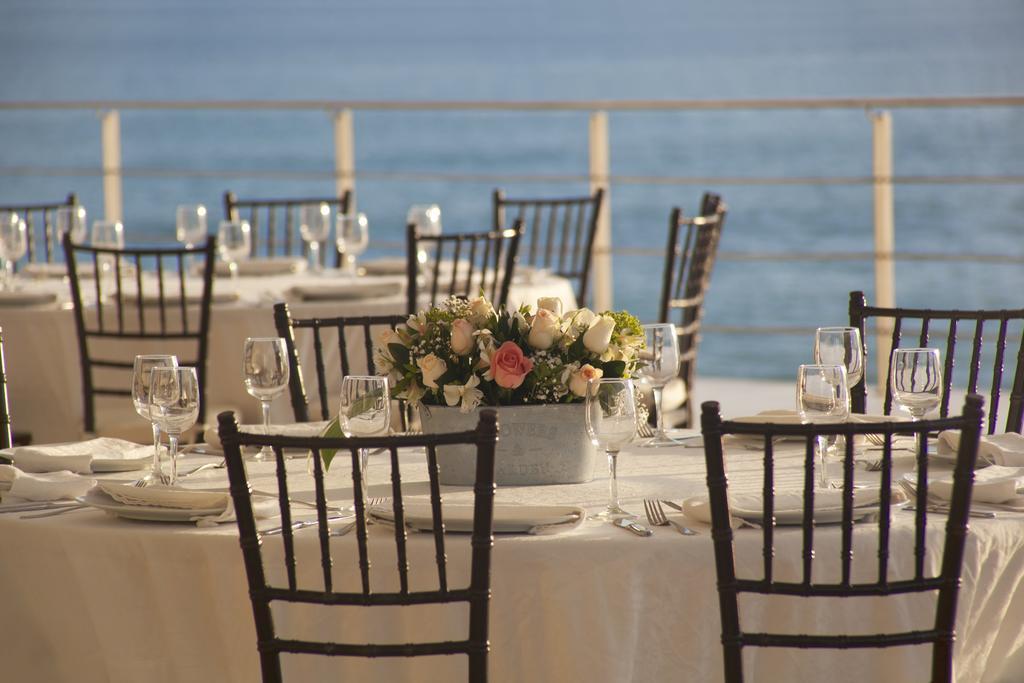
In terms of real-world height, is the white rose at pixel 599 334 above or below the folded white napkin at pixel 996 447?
above

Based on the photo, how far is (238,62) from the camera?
28.2m

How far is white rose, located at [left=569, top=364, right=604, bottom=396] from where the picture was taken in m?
2.13

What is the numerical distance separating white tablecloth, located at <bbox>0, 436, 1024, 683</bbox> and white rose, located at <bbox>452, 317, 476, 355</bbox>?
0.30m

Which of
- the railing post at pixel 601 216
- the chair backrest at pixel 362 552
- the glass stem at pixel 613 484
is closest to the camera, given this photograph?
the chair backrest at pixel 362 552

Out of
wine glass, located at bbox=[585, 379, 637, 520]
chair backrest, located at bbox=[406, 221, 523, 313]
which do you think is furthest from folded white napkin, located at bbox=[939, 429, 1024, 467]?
chair backrest, located at bbox=[406, 221, 523, 313]

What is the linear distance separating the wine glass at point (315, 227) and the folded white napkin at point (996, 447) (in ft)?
9.08

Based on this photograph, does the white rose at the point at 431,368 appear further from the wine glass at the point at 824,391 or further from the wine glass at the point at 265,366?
the wine glass at the point at 824,391

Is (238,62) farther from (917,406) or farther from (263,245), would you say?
(917,406)

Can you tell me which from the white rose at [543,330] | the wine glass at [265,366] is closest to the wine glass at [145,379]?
the wine glass at [265,366]

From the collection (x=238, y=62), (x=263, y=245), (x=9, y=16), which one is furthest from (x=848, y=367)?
(x=9, y=16)

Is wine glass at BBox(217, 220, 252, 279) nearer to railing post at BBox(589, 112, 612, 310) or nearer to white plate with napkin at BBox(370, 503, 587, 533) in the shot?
railing post at BBox(589, 112, 612, 310)

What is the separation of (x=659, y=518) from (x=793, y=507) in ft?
0.60

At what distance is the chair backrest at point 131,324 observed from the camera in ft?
12.7

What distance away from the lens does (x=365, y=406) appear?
6.74 feet
